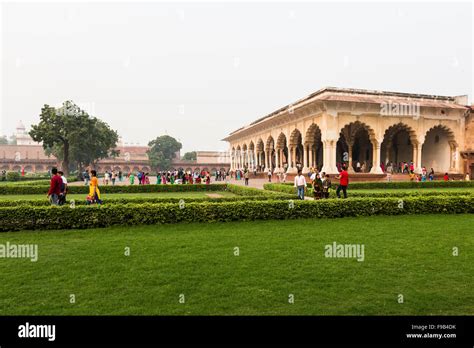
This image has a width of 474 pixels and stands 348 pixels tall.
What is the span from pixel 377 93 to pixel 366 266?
22.6 m

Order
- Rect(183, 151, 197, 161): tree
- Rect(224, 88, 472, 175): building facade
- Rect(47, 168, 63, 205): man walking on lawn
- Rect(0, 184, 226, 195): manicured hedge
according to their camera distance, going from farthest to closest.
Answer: Rect(183, 151, 197, 161): tree, Rect(224, 88, 472, 175): building facade, Rect(0, 184, 226, 195): manicured hedge, Rect(47, 168, 63, 205): man walking on lawn

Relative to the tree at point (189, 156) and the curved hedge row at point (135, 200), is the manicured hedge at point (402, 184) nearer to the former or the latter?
the curved hedge row at point (135, 200)

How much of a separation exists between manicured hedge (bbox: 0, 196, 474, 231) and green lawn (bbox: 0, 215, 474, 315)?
0.53 m

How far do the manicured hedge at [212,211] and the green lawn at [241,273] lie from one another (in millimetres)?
526

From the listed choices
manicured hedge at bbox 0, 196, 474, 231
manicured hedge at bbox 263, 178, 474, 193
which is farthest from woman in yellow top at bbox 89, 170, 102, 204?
manicured hedge at bbox 263, 178, 474, 193

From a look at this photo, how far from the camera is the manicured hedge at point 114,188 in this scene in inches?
707

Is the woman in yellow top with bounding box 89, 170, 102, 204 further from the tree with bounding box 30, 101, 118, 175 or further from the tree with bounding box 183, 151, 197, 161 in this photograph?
the tree with bounding box 183, 151, 197, 161

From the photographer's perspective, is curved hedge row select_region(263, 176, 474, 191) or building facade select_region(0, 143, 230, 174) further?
building facade select_region(0, 143, 230, 174)

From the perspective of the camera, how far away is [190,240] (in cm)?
627

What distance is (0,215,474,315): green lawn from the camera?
3.40 metres

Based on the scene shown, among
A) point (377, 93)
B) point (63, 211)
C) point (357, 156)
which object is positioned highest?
point (377, 93)

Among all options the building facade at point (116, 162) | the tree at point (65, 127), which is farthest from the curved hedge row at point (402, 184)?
the building facade at point (116, 162)
